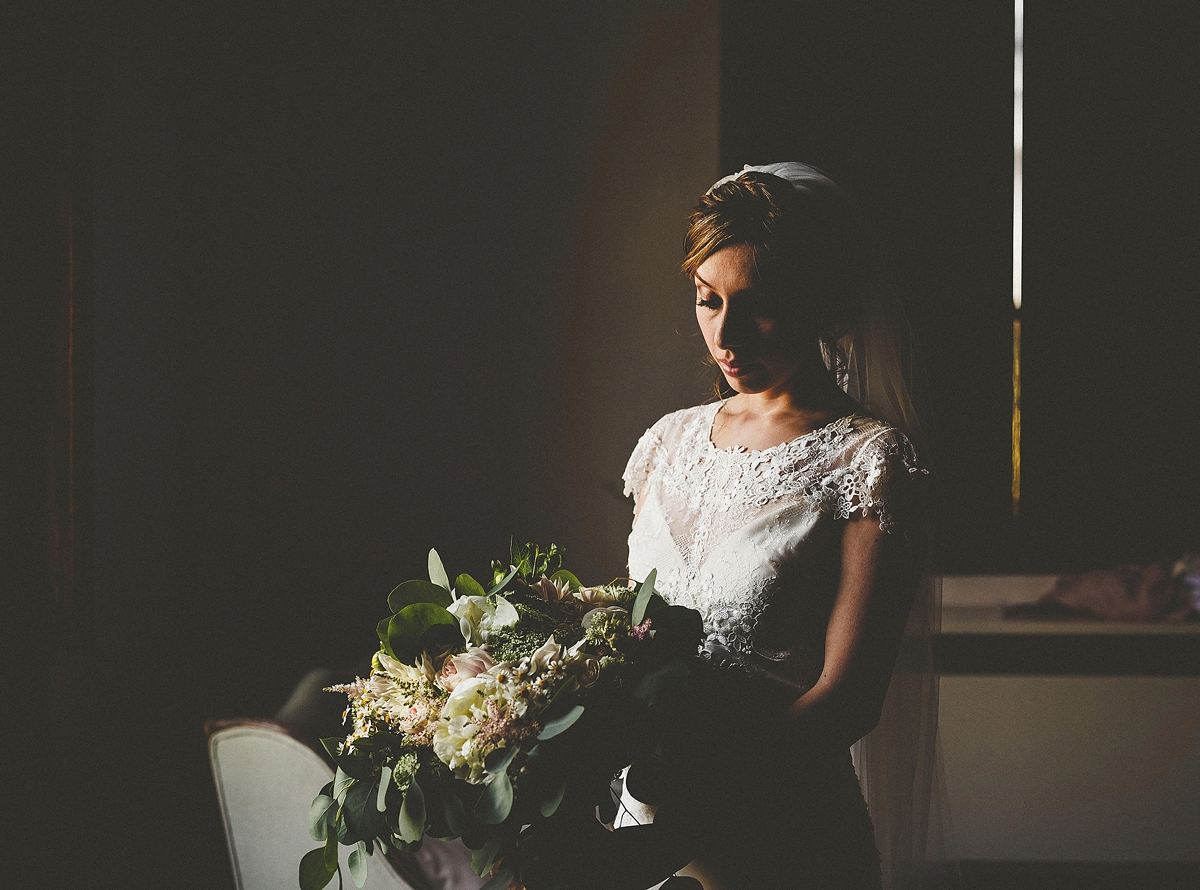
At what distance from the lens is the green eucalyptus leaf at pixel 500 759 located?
813 mm

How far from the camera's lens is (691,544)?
1281 millimetres

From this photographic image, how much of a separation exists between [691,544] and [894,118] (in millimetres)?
2466

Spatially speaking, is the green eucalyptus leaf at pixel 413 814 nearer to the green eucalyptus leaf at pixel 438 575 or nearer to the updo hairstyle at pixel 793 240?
the green eucalyptus leaf at pixel 438 575

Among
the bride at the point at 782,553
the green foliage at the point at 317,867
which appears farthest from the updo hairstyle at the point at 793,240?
the green foliage at the point at 317,867

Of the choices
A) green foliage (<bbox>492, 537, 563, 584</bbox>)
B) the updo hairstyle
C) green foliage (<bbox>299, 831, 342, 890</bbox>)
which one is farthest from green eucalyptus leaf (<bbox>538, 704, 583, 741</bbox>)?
the updo hairstyle

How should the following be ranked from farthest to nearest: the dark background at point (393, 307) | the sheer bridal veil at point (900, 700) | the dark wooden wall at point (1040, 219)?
the dark wooden wall at point (1040, 219), the dark background at point (393, 307), the sheer bridal veil at point (900, 700)

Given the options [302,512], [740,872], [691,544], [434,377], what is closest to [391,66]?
[434,377]

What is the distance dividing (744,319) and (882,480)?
284 mm

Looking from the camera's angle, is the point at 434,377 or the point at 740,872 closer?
the point at 740,872

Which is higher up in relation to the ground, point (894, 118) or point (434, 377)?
point (894, 118)

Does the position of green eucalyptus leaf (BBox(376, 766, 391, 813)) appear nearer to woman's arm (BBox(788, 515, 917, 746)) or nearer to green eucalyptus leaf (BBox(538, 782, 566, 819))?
green eucalyptus leaf (BBox(538, 782, 566, 819))

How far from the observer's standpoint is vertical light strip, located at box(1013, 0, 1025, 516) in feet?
10.4

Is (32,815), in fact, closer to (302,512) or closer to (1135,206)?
(302,512)

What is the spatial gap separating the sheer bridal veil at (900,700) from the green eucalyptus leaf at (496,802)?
791mm
